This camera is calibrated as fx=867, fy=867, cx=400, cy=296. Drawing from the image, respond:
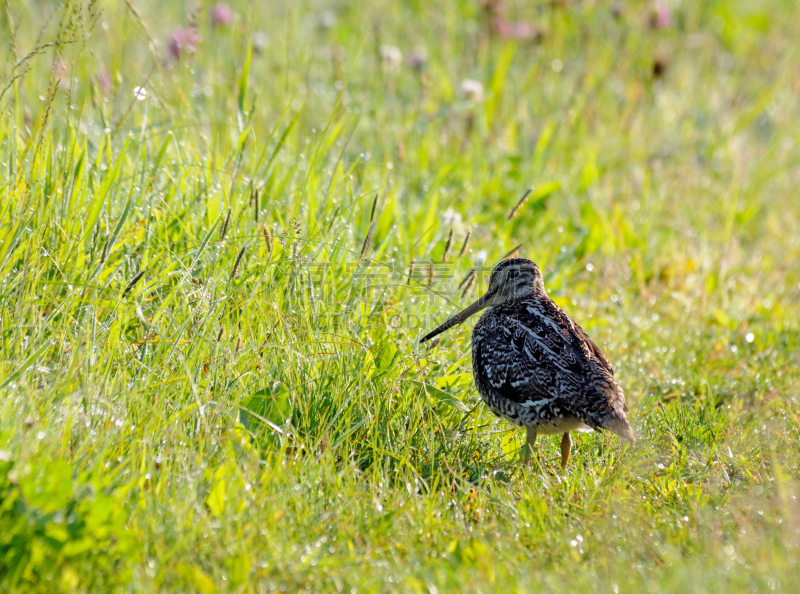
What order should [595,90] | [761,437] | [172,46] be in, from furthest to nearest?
[595,90]
[172,46]
[761,437]

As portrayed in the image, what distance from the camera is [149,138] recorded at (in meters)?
4.87

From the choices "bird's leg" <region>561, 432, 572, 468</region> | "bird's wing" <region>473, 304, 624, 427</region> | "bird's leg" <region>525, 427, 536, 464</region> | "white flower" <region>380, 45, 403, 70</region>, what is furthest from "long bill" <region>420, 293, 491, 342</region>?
"white flower" <region>380, 45, 403, 70</region>

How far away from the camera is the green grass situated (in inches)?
114

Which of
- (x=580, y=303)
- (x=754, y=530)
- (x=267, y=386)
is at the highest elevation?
(x=754, y=530)

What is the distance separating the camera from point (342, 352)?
155 inches

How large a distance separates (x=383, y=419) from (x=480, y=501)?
62cm

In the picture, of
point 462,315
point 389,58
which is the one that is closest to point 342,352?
point 462,315

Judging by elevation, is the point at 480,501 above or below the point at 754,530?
below

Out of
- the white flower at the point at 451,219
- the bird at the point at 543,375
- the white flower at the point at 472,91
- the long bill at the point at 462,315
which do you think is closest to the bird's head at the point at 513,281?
the long bill at the point at 462,315

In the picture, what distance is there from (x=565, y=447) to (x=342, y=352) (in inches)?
45.1

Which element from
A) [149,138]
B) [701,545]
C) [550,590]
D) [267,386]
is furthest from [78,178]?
[701,545]

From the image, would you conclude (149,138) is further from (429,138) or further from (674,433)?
(674,433)

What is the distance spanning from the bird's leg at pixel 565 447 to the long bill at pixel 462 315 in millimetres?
807

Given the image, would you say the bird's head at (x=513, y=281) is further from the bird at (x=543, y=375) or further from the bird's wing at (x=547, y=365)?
the bird's wing at (x=547, y=365)
